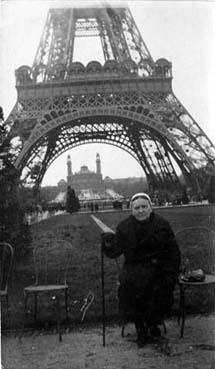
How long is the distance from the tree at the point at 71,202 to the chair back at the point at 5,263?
1671 millimetres

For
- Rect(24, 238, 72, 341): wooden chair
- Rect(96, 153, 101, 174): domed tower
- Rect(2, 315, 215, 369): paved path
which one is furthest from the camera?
Rect(96, 153, 101, 174): domed tower

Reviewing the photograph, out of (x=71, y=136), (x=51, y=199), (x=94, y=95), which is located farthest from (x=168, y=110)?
(x=51, y=199)

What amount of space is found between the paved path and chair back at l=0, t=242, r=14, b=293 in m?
0.43

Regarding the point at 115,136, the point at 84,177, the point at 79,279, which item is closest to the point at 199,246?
the point at 79,279

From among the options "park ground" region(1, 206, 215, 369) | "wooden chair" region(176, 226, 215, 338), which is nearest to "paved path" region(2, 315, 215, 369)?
"park ground" region(1, 206, 215, 369)

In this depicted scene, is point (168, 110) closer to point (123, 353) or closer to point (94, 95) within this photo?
point (94, 95)

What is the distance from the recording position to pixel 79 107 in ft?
36.0

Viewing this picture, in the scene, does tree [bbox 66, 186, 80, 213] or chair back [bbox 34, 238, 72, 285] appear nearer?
chair back [bbox 34, 238, 72, 285]

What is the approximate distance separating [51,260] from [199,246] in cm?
113

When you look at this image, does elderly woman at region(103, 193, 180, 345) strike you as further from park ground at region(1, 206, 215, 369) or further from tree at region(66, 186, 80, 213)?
tree at region(66, 186, 80, 213)

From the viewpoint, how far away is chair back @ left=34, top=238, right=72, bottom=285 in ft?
11.7

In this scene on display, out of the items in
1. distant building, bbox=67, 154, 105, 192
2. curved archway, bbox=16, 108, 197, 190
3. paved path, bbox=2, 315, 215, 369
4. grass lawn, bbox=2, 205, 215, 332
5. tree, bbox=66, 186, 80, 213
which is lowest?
paved path, bbox=2, 315, 215, 369

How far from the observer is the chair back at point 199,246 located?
11.1ft

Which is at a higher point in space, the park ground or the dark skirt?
the dark skirt
